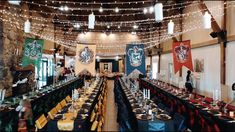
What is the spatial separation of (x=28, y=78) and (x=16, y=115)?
316 inches

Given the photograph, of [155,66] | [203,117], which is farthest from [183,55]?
[155,66]

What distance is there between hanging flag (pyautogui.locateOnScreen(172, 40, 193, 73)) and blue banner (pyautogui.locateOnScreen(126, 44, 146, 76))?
6.79 ft

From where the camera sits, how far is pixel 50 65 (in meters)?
21.7

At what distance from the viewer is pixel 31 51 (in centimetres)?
1014

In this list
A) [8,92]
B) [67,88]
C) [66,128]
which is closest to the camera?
[66,128]

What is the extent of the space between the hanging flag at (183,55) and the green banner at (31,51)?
5.37 metres

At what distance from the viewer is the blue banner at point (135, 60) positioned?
906cm

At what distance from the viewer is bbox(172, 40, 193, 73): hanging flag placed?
10.2 m

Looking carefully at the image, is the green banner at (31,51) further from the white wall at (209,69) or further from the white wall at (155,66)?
the white wall at (155,66)

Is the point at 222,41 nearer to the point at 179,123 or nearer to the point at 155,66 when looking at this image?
the point at 179,123

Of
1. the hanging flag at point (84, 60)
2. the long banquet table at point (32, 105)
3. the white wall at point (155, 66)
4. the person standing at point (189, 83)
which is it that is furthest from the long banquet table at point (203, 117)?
the white wall at point (155, 66)

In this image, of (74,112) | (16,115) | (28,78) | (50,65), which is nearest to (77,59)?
(16,115)

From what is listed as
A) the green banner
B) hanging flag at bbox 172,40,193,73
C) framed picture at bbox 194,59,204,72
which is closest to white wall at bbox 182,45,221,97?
framed picture at bbox 194,59,204,72

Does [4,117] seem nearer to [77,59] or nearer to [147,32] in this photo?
[77,59]
